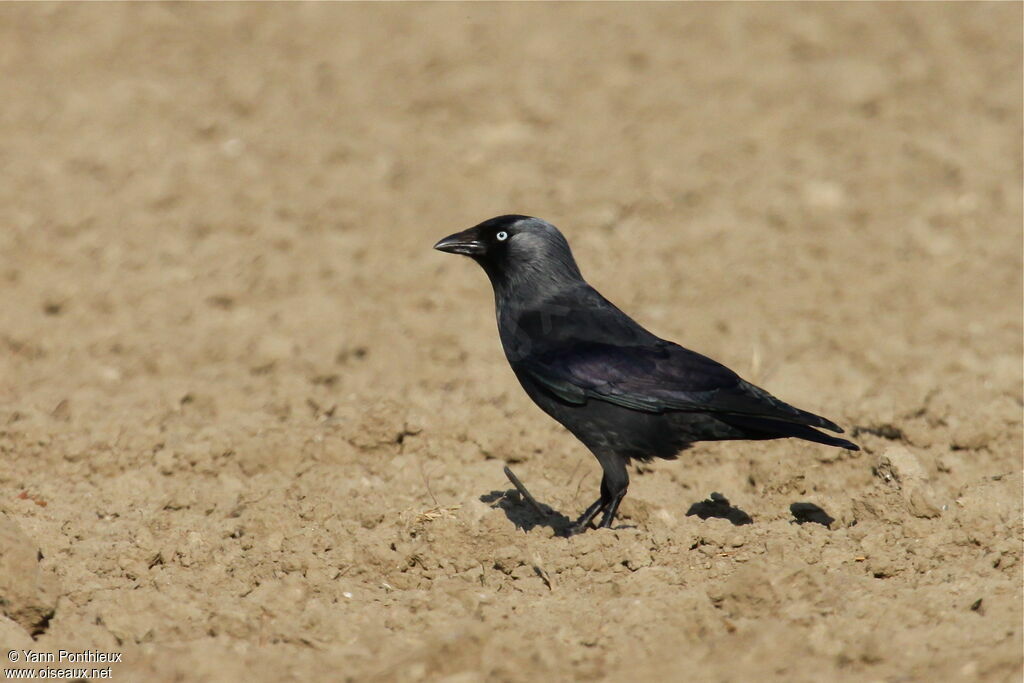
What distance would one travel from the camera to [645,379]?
6191 mm

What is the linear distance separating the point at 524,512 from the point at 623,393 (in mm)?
834

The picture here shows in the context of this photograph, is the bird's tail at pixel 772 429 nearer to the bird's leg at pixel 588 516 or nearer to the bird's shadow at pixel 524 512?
the bird's leg at pixel 588 516

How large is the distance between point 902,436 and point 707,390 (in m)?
1.92

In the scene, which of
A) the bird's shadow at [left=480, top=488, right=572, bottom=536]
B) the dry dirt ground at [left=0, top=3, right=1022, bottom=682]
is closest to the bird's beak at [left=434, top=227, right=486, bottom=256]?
the dry dirt ground at [left=0, top=3, right=1022, bottom=682]

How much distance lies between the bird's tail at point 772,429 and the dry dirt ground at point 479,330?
421 mm

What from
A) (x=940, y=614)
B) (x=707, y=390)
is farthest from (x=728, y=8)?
(x=940, y=614)

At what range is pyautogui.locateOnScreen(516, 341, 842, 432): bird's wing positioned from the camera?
6.05m

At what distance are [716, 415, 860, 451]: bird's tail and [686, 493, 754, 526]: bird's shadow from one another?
1.65 feet

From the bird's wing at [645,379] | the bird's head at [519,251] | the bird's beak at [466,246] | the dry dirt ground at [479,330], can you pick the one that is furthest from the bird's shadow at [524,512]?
the bird's beak at [466,246]

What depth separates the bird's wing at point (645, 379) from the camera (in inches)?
238

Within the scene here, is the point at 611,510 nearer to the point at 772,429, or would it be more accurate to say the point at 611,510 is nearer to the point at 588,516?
the point at 588,516

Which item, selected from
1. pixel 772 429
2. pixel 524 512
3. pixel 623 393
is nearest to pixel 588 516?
pixel 524 512

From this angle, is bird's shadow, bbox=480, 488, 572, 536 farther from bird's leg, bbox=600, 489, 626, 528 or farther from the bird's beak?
the bird's beak

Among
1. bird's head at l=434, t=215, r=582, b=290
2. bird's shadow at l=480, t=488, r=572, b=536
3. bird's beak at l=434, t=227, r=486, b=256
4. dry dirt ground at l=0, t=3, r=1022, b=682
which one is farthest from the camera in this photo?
bird's beak at l=434, t=227, r=486, b=256
